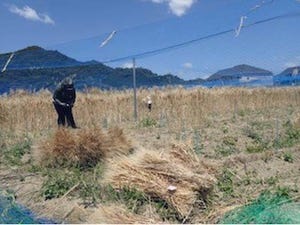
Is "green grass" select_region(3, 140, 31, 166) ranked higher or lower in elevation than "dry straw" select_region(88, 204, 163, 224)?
lower

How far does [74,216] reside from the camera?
4676 mm

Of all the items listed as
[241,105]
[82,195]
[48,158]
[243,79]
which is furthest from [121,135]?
[243,79]

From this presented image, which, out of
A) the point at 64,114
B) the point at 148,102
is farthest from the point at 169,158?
the point at 148,102

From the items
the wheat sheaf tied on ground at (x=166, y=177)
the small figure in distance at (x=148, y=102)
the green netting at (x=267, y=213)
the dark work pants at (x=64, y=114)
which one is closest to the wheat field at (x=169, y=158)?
the wheat sheaf tied on ground at (x=166, y=177)

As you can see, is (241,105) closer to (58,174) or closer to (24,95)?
(24,95)

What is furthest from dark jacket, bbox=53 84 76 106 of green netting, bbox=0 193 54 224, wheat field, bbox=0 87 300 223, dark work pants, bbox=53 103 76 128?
green netting, bbox=0 193 54 224

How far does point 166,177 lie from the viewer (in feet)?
15.5

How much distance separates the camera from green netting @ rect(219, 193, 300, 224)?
3784 millimetres

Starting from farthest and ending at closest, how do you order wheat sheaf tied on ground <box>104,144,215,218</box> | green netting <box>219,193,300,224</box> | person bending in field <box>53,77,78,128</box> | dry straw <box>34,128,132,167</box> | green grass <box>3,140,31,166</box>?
person bending in field <box>53,77,78,128</box>
green grass <box>3,140,31,166</box>
dry straw <box>34,128,132,167</box>
wheat sheaf tied on ground <box>104,144,215,218</box>
green netting <box>219,193,300,224</box>

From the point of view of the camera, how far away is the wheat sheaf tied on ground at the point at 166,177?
15.0ft

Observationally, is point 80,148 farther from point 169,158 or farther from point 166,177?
point 166,177

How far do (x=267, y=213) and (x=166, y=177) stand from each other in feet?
3.76

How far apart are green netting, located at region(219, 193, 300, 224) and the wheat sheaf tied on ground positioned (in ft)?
1.51

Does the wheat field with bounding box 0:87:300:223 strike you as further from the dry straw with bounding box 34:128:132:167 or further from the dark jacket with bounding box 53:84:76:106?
the dark jacket with bounding box 53:84:76:106
